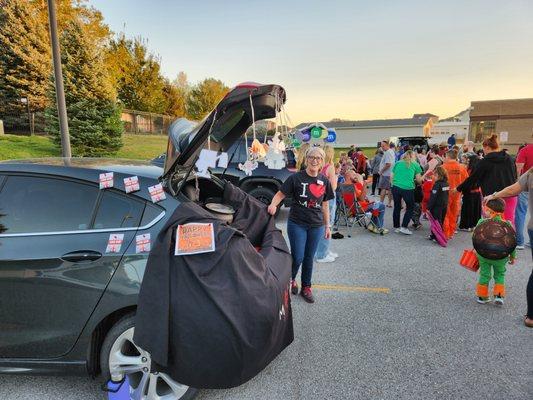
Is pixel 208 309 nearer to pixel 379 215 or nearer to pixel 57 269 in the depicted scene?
pixel 57 269

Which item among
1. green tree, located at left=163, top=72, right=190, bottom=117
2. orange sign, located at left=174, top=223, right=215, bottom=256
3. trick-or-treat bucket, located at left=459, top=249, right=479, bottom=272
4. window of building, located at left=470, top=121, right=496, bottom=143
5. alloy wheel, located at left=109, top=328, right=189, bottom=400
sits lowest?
alloy wheel, located at left=109, top=328, right=189, bottom=400

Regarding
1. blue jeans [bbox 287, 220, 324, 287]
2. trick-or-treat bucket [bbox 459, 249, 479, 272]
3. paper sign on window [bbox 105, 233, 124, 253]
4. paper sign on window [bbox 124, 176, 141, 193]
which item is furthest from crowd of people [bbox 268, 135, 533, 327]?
paper sign on window [bbox 105, 233, 124, 253]

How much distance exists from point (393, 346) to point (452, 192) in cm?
464

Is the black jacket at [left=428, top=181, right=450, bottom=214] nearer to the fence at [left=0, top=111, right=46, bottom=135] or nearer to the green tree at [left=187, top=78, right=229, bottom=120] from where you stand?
the fence at [left=0, top=111, right=46, bottom=135]

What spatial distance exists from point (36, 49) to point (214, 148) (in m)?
25.9

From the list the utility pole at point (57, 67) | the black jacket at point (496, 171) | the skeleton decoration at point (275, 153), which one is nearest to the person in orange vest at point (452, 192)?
the black jacket at point (496, 171)

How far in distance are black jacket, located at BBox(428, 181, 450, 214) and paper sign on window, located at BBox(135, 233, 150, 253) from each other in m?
5.88

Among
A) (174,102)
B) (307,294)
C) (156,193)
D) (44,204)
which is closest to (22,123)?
(174,102)

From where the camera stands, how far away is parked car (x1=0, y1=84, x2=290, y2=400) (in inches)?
91.2

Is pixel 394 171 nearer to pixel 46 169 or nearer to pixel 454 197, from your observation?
pixel 454 197

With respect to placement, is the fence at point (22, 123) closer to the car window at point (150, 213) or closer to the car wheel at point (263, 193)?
the car wheel at point (263, 193)

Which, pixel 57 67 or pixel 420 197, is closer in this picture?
pixel 57 67

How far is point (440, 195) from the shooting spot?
659 cm

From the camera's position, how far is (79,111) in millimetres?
14734
